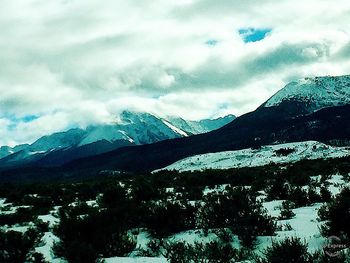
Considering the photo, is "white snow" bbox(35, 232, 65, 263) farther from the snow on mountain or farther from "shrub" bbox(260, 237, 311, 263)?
the snow on mountain

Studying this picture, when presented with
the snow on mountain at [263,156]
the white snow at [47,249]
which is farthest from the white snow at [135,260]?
the snow on mountain at [263,156]

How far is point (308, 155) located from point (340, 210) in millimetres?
57523

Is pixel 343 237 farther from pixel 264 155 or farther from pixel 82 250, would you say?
pixel 264 155

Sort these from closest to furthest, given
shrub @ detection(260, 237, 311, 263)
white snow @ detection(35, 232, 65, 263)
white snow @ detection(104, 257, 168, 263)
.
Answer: shrub @ detection(260, 237, 311, 263) < white snow @ detection(104, 257, 168, 263) < white snow @ detection(35, 232, 65, 263)

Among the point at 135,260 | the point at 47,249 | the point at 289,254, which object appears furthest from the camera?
the point at 47,249

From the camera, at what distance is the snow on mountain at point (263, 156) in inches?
2525

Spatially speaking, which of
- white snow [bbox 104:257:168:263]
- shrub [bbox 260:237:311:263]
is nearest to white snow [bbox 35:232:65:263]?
white snow [bbox 104:257:168:263]

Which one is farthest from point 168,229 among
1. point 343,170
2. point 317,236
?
point 343,170

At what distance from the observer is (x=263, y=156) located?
73.7 m

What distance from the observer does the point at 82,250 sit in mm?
8984

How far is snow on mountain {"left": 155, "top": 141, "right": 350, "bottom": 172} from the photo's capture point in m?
64.1

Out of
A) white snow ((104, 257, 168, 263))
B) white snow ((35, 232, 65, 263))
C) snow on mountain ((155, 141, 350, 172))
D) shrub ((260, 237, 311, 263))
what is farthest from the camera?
snow on mountain ((155, 141, 350, 172))

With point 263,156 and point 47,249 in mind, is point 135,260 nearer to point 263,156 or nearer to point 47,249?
point 47,249

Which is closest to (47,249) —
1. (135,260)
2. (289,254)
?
(135,260)
